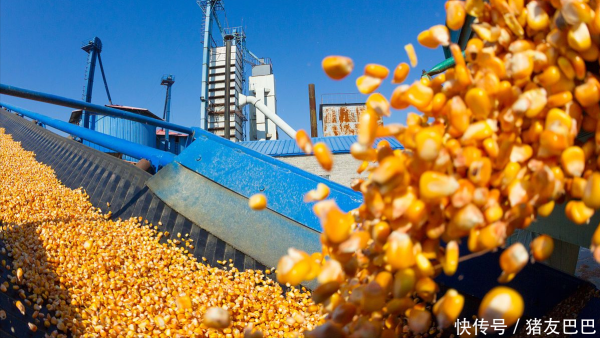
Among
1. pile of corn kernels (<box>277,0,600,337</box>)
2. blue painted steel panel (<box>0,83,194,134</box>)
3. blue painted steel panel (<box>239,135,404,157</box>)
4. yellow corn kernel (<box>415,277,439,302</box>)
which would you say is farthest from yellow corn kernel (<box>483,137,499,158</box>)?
blue painted steel panel (<box>239,135,404,157</box>)

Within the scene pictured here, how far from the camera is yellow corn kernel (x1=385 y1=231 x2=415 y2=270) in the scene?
2.49 ft

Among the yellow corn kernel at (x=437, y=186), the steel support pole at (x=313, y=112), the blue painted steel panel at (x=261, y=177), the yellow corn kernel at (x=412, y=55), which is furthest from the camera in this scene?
the steel support pole at (x=313, y=112)

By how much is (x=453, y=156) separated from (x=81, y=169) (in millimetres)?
4274

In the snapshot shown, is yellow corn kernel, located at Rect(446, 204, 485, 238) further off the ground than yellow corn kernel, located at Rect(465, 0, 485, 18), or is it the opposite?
yellow corn kernel, located at Rect(465, 0, 485, 18)

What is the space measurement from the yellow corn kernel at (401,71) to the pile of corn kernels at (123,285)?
838 mm

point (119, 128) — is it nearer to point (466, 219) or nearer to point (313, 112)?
point (313, 112)

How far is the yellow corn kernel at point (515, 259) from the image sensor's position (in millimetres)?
777

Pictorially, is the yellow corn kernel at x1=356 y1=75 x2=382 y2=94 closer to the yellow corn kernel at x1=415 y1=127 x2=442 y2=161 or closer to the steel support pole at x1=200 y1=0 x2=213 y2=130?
the yellow corn kernel at x1=415 y1=127 x2=442 y2=161

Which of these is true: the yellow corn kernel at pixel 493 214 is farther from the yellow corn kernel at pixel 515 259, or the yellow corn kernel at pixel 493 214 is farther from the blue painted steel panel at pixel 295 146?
the blue painted steel panel at pixel 295 146

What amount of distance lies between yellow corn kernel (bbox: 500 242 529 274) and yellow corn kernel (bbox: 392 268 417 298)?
19cm

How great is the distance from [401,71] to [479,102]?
0.87ft

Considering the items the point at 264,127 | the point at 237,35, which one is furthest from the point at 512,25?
the point at 237,35

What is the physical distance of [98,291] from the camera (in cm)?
204

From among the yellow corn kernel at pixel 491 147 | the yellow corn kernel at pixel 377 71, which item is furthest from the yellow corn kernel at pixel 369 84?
the yellow corn kernel at pixel 491 147
